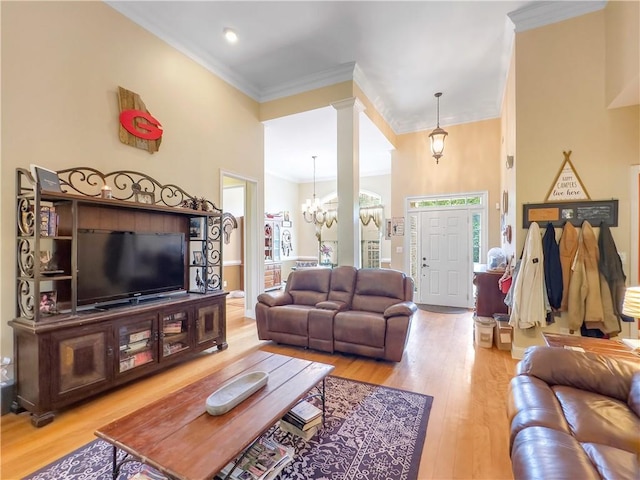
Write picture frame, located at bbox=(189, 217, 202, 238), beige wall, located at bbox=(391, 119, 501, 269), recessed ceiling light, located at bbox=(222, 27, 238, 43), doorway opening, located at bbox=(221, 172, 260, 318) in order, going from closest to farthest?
recessed ceiling light, located at bbox=(222, 27, 238, 43) < picture frame, located at bbox=(189, 217, 202, 238) < doorway opening, located at bbox=(221, 172, 260, 318) < beige wall, located at bbox=(391, 119, 501, 269)

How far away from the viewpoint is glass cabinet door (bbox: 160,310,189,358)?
10.1 ft

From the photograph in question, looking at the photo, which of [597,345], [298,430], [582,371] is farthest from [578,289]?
[298,430]

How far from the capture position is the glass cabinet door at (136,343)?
272cm

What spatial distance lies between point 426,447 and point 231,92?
192 inches

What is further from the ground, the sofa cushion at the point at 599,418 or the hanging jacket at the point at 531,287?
the hanging jacket at the point at 531,287

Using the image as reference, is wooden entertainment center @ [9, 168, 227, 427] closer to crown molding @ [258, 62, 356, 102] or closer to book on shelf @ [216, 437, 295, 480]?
book on shelf @ [216, 437, 295, 480]

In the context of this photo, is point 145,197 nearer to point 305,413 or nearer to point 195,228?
point 195,228

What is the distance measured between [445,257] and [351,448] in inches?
193

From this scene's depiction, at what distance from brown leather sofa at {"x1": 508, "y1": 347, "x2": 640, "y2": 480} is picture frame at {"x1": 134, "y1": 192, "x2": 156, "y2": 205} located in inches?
139

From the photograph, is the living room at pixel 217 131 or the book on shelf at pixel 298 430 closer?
the book on shelf at pixel 298 430

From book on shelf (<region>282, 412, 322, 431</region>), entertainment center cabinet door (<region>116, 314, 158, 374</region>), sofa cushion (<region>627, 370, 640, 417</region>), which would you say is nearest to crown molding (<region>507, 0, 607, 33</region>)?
sofa cushion (<region>627, 370, 640, 417</region>)

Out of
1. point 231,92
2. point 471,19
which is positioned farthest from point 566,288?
point 231,92

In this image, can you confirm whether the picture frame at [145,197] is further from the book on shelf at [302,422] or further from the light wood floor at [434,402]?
the book on shelf at [302,422]

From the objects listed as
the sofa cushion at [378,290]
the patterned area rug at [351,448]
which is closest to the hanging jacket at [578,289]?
the sofa cushion at [378,290]
